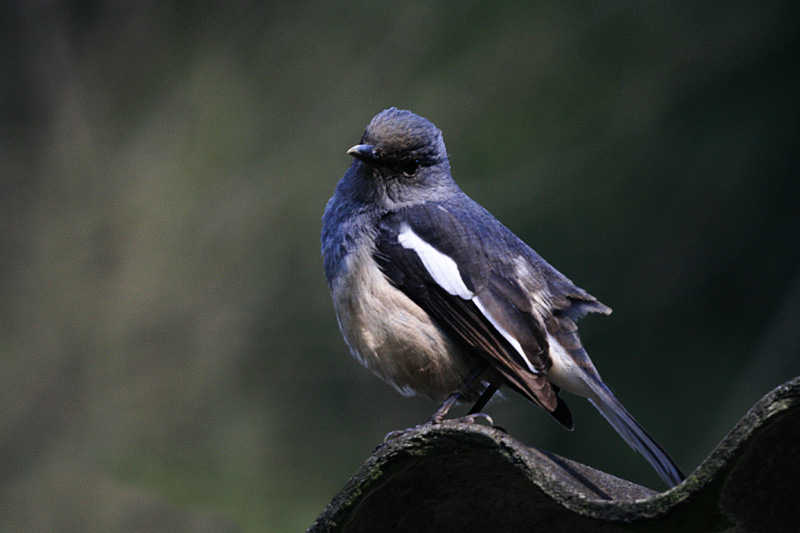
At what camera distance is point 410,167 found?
2.96 m

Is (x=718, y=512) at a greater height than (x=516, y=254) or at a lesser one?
lesser

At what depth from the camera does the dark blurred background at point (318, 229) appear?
5.14 metres

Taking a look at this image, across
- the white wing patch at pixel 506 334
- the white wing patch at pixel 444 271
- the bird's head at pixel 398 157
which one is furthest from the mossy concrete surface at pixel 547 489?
the bird's head at pixel 398 157

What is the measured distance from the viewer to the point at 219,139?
21.9 feet

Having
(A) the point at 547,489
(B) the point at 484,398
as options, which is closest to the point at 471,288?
(B) the point at 484,398

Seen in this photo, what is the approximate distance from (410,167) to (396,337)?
678mm

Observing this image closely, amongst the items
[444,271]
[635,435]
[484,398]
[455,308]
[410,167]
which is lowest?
[635,435]

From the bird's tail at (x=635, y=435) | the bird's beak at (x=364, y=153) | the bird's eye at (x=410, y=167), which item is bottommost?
the bird's tail at (x=635, y=435)

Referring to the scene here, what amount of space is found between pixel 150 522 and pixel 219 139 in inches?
111

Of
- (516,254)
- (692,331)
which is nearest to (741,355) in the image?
(692,331)

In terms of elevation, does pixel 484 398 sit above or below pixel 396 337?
below

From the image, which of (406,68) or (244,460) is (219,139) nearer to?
(406,68)

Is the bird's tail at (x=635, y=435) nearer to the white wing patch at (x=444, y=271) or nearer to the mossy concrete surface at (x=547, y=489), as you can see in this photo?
the mossy concrete surface at (x=547, y=489)

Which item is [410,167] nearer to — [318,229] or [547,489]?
[547,489]
